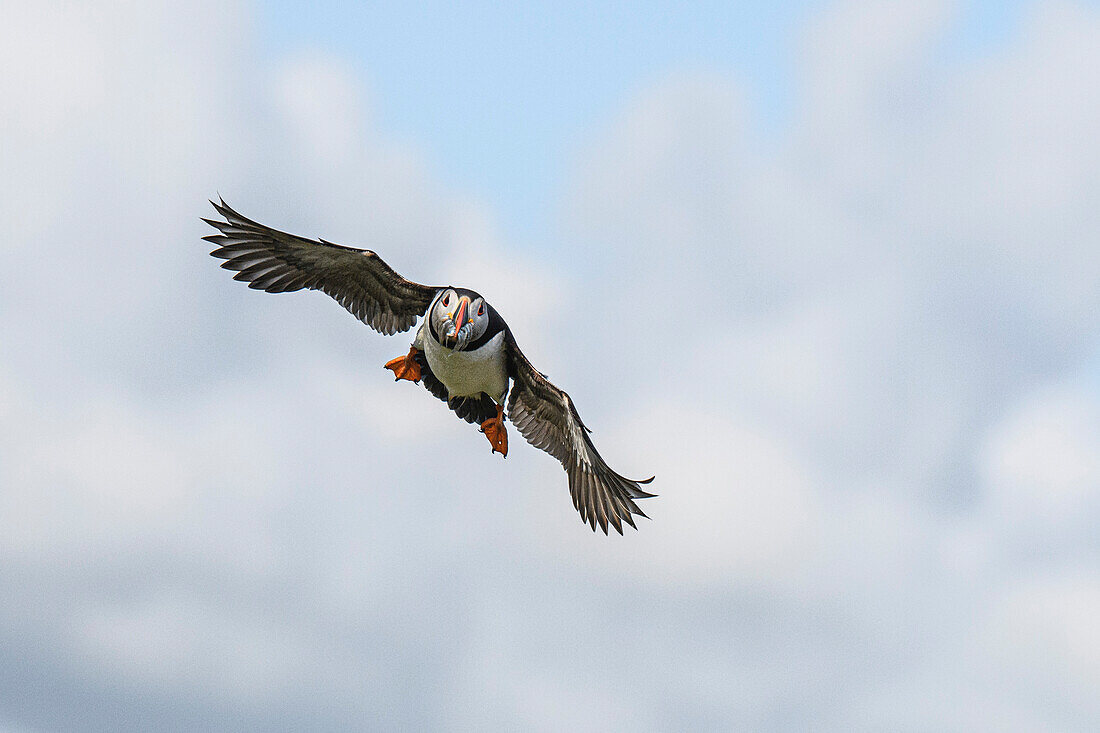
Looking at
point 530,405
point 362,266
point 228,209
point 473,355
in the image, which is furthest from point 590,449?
point 228,209

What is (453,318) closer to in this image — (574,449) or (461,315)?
(461,315)

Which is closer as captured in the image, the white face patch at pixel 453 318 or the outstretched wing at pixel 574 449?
the white face patch at pixel 453 318

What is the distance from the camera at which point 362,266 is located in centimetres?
2933

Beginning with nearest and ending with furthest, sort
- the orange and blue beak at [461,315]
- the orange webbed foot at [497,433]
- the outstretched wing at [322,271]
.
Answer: the orange and blue beak at [461,315], the outstretched wing at [322,271], the orange webbed foot at [497,433]

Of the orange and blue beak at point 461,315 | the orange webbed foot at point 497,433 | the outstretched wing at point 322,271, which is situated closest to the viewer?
the orange and blue beak at point 461,315

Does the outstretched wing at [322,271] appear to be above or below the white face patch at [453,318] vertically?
above

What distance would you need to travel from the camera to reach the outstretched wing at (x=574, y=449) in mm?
30281

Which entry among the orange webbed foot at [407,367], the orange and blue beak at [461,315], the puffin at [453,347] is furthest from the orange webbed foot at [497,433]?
the orange and blue beak at [461,315]

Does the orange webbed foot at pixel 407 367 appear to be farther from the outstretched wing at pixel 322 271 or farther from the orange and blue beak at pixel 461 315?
the orange and blue beak at pixel 461 315

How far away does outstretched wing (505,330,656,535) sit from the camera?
99.3ft

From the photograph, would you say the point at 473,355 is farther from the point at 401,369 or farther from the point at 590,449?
the point at 590,449

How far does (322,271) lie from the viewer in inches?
1165

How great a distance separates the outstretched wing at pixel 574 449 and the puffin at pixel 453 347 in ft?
0.07

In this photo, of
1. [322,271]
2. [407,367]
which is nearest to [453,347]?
[407,367]
